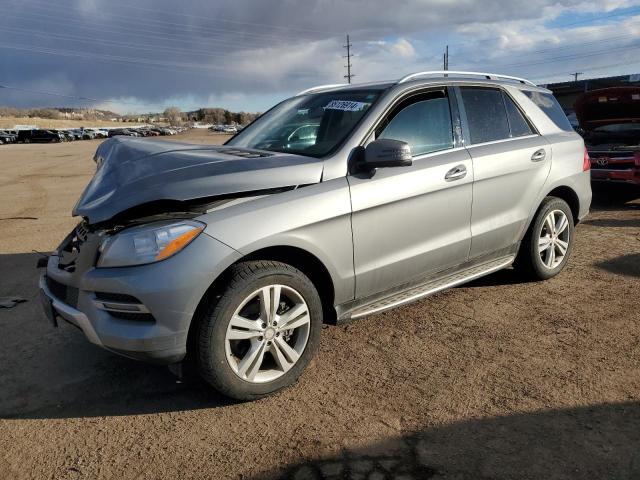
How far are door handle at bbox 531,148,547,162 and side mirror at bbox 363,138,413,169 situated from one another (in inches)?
70.9

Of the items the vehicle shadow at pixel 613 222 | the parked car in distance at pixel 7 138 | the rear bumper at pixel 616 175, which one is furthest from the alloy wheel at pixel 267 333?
the parked car in distance at pixel 7 138

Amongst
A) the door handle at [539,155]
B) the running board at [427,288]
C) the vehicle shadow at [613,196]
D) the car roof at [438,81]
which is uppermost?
the car roof at [438,81]

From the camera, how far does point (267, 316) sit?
3.04 m

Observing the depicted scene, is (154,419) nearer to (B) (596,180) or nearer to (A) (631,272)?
(A) (631,272)

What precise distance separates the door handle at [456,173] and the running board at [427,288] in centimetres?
74

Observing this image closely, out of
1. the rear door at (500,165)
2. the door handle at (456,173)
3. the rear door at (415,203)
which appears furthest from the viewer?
the rear door at (500,165)

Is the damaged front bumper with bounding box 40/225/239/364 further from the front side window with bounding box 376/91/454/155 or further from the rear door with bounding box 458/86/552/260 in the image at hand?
the rear door with bounding box 458/86/552/260

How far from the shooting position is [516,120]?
470 centimetres

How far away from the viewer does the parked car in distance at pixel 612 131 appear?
8227 mm

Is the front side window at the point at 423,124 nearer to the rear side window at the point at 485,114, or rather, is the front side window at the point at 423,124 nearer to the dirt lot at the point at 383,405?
the rear side window at the point at 485,114

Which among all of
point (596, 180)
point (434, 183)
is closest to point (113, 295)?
point (434, 183)

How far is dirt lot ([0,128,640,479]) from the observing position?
8.34 feet

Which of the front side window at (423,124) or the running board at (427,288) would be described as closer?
the running board at (427,288)

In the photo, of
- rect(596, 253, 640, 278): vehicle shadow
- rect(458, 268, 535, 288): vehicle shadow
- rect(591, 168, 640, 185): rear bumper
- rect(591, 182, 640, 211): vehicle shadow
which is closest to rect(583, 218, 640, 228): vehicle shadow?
rect(591, 168, 640, 185): rear bumper
